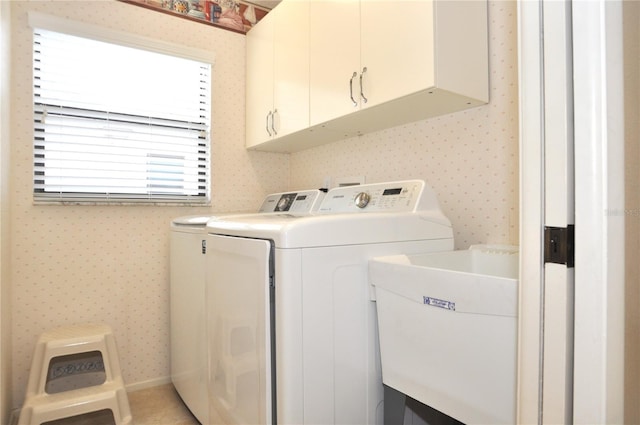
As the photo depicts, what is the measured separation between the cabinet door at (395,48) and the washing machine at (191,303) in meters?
0.73

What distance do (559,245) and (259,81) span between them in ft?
6.99

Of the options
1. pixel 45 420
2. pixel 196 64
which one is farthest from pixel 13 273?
pixel 196 64

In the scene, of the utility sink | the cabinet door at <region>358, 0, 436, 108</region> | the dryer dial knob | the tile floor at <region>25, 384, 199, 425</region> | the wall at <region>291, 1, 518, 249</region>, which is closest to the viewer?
the utility sink

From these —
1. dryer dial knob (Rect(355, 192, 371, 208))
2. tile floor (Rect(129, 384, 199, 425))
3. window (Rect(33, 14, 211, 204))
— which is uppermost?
window (Rect(33, 14, 211, 204))

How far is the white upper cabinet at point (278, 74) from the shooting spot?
201 cm

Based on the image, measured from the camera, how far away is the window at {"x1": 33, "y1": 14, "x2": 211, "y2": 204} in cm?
205

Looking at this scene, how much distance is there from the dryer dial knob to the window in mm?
1198

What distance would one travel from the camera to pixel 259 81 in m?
2.44

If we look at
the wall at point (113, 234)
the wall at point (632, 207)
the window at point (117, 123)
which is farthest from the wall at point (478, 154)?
the window at point (117, 123)

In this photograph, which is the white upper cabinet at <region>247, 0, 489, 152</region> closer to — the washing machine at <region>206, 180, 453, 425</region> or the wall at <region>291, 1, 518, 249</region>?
the wall at <region>291, 1, 518, 249</region>

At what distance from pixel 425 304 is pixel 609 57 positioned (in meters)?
0.73

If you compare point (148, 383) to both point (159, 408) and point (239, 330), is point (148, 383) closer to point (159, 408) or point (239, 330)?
point (159, 408)

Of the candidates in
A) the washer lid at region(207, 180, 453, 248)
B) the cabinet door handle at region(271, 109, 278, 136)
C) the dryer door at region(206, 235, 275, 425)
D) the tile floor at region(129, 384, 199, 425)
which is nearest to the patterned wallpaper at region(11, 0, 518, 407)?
the tile floor at region(129, 384, 199, 425)

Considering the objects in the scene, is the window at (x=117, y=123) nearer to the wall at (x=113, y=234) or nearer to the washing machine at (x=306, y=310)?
the wall at (x=113, y=234)
